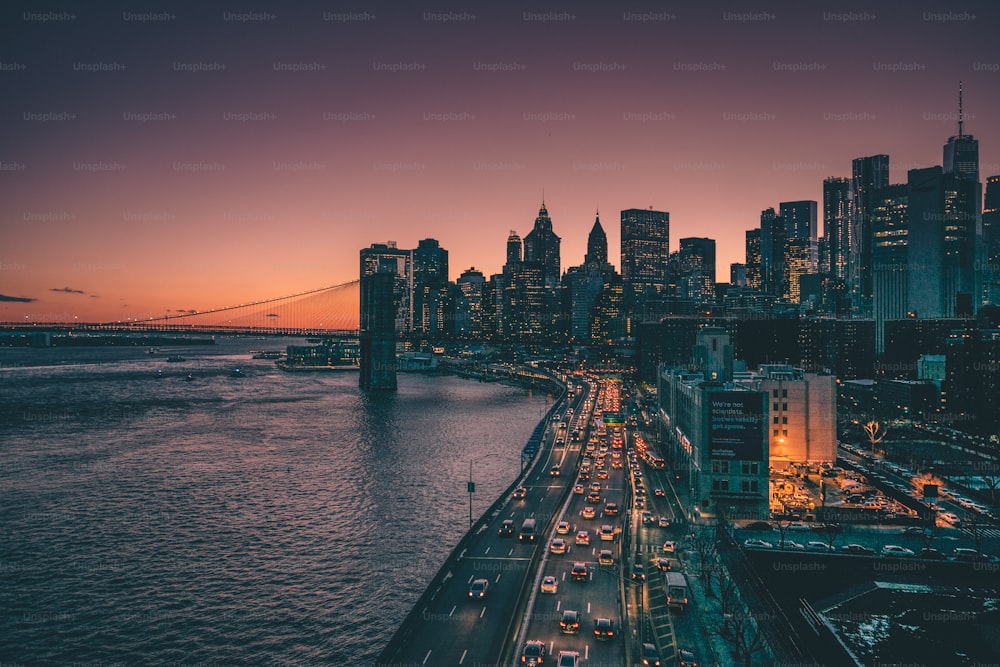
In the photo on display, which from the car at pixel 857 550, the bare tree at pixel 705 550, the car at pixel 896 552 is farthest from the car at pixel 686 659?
the car at pixel 896 552

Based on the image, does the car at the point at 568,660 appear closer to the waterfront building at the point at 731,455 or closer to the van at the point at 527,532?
the van at the point at 527,532

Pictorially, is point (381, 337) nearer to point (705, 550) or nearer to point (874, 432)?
point (874, 432)

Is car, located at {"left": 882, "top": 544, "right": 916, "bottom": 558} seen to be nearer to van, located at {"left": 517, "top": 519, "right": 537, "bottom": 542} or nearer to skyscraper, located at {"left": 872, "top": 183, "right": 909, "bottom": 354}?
van, located at {"left": 517, "top": 519, "right": 537, "bottom": 542}

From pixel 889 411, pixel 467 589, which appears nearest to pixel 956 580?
pixel 467 589

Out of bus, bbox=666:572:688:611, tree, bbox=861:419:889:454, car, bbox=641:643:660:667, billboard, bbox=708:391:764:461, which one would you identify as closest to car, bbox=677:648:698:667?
car, bbox=641:643:660:667

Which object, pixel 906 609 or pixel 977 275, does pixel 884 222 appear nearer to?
pixel 977 275

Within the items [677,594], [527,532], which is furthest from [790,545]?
[527,532]
